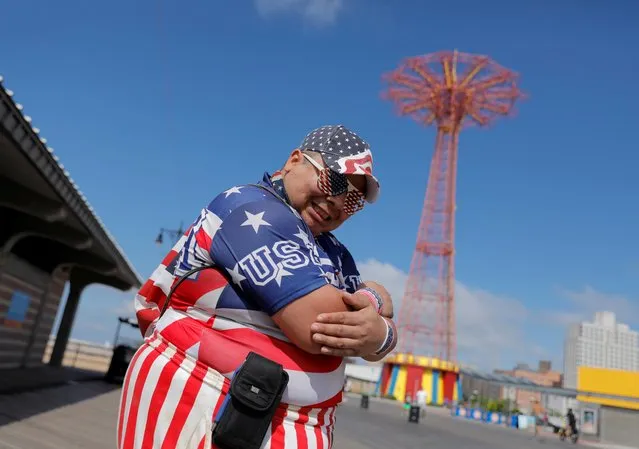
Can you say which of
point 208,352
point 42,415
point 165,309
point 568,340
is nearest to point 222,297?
point 208,352

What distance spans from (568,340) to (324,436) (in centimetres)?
17905

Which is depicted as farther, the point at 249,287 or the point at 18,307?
the point at 18,307

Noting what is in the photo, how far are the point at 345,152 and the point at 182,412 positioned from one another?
0.82 metres

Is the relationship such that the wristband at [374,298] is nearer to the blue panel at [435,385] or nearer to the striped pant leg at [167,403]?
the striped pant leg at [167,403]

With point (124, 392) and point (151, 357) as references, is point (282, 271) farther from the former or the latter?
point (124, 392)

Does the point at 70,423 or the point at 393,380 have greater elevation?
the point at 393,380

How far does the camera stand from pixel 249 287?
4.32ft

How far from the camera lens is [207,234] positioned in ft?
4.71

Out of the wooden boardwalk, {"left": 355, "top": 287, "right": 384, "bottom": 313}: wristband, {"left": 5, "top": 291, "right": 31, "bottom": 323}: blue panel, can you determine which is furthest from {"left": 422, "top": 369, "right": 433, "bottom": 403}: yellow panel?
{"left": 355, "top": 287, "right": 384, "bottom": 313}: wristband

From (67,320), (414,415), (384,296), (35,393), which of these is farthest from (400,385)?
(384,296)

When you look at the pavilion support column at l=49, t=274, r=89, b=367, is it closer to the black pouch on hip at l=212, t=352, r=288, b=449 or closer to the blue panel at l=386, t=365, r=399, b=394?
the black pouch on hip at l=212, t=352, r=288, b=449

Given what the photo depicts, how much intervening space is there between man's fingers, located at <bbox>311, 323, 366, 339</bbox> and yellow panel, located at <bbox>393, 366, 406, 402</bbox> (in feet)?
132

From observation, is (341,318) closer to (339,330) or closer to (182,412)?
(339,330)

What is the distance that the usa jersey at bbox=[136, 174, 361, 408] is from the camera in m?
1.30
